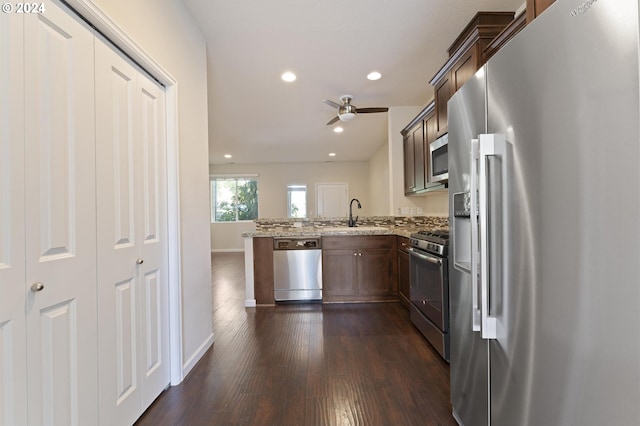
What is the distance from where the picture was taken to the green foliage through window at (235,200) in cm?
913

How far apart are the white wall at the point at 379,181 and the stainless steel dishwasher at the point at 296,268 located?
10.4ft

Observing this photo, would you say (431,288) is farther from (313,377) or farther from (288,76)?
(288,76)

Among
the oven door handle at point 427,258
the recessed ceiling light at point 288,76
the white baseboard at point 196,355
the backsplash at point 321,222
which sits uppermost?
the recessed ceiling light at point 288,76

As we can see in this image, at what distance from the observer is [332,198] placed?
912 centimetres

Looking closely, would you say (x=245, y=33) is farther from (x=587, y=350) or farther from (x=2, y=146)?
(x=587, y=350)

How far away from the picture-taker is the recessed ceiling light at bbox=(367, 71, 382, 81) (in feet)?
10.5

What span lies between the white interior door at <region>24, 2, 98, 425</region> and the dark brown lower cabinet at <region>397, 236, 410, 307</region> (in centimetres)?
283

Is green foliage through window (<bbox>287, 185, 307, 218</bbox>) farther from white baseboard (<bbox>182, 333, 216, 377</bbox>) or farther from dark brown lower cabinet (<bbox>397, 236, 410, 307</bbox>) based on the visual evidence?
white baseboard (<bbox>182, 333, 216, 377</bbox>)

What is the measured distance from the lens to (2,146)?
924 millimetres

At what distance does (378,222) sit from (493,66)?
3.54m

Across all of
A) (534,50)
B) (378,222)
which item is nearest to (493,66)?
(534,50)

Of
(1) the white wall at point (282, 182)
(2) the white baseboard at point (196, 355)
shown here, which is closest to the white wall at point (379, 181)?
(1) the white wall at point (282, 182)

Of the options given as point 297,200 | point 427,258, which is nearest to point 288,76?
point 427,258

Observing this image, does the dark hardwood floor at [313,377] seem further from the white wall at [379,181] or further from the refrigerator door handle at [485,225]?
the white wall at [379,181]
